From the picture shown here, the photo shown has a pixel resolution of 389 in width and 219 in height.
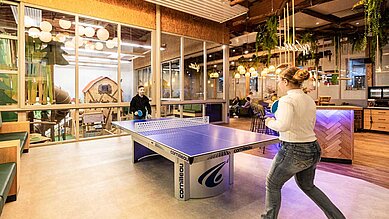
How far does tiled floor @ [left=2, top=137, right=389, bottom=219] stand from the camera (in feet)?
8.17

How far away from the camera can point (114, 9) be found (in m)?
6.54

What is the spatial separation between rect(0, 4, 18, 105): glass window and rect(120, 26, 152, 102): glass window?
8.80ft

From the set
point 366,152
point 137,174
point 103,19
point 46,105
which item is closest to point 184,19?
point 103,19

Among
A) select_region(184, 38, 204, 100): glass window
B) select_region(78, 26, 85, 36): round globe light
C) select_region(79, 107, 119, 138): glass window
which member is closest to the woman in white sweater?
select_region(79, 107, 119, 138): glass window

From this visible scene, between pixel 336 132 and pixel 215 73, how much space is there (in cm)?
804

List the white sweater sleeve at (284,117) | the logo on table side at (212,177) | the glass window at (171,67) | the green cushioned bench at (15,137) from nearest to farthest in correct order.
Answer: the white sweater sleeve at (284,117) → the logo on table side at (212,177) → the green cushioned bench at (15,137) → the glass window at (171,67)

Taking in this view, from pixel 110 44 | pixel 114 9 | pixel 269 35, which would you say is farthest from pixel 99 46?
pixel 269 35

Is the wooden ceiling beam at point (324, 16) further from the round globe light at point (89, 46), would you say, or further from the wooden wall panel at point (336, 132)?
the round globe light at point (89, 46)

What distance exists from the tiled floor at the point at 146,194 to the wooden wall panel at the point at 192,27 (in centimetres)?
526

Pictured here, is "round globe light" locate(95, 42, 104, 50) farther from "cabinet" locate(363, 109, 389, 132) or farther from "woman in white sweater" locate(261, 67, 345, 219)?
"cabinet" locate(363, 109, 389, 132)

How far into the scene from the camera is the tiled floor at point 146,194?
2.49 m

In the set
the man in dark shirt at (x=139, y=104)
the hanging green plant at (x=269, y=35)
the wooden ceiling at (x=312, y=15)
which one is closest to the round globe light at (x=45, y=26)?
the man in dark shirt at (x=139, y=104)

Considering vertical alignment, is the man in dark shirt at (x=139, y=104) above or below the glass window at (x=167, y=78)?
below

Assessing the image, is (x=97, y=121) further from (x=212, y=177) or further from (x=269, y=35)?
(x=269, y=35)
